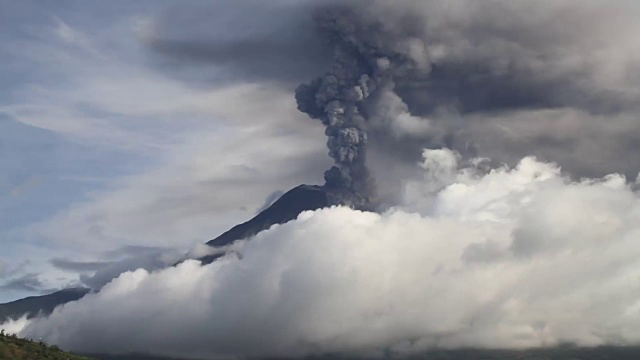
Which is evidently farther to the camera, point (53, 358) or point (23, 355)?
point (53, 358)

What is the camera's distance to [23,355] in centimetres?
18650

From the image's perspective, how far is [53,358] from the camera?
7820 inches

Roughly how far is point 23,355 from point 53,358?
42.6ft
